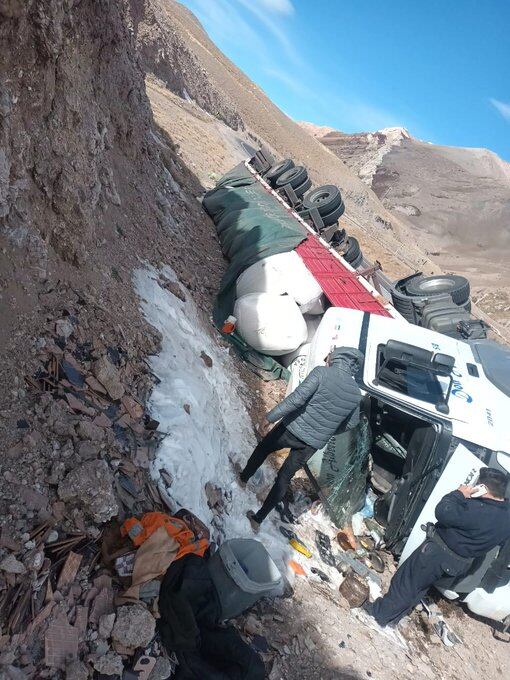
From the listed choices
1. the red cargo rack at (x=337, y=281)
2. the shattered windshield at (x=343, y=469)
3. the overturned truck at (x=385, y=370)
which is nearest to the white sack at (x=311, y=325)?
the overturned truck at (x=385, y=370)

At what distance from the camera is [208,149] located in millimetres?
14023

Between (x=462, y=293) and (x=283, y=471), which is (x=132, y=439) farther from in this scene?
(x=462, y=293)

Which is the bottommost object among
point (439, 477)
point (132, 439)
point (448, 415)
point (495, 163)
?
point (132, 439)

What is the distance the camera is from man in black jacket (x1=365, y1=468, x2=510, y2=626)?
363 cm

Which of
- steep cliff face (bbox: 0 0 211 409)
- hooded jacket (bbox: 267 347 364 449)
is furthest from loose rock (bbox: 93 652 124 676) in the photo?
hooded jacket (bbox: 267 347 364 449)

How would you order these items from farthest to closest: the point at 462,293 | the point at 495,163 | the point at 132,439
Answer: the point at 495,163, the point at 462,293, the point at 132,439

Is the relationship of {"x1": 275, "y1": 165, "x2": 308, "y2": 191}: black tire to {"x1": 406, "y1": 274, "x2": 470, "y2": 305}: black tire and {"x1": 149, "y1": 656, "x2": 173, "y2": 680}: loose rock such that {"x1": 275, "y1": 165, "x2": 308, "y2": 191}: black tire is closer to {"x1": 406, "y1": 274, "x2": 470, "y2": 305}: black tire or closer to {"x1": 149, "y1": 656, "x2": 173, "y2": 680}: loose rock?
{"x1": 406, "y1": 274, "x2": 470, "y2": 305}: black tire

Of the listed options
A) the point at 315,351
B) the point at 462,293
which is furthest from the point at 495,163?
the point at 315,351

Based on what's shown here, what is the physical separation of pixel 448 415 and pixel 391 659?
79.2 inches

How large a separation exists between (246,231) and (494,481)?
5.64m

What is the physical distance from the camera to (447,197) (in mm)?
45625

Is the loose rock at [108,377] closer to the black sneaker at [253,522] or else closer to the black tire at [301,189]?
the black sneaker at [253,522]

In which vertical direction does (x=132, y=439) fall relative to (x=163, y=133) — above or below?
below

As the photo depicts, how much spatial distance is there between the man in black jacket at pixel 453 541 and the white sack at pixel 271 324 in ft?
9.74
